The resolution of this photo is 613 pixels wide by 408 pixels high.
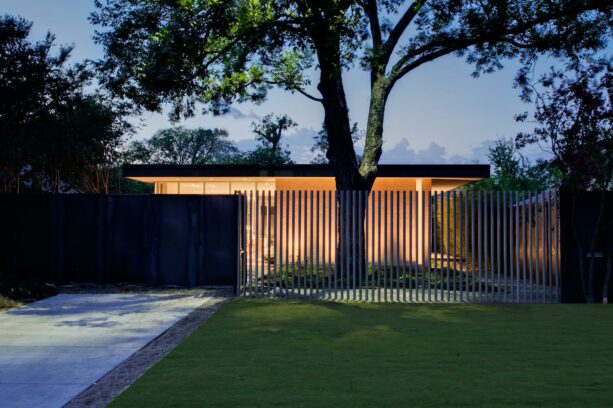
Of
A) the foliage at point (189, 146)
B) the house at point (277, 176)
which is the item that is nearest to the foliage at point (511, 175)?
the house at point (277, 176)

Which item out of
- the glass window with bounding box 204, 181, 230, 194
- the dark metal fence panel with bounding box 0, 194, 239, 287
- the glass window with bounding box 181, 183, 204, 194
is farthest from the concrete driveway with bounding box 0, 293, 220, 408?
the glass window with bounding box 181, 183, 204, 194

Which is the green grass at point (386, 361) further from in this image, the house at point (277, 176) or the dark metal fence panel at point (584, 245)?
the house at point (277, 176)

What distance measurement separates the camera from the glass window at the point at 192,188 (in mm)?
23156

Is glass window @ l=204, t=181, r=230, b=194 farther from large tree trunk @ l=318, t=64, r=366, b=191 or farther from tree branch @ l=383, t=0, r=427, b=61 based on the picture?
tree branch @ l=383, t=0, r=427, b=61

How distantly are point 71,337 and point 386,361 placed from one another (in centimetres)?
419

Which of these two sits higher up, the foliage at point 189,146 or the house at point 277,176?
the foliage at point 189,146

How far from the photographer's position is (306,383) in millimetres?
5934

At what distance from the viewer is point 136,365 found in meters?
6.74

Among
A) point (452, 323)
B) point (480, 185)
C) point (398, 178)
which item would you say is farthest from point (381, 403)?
point (480, 185)

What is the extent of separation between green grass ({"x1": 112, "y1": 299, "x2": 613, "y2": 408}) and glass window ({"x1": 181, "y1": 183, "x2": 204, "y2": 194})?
1292 centimetres

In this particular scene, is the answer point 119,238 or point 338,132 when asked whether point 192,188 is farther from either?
point 338,132

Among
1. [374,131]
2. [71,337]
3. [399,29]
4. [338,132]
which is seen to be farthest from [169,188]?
[71,337]

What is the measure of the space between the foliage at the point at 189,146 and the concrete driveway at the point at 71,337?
6507 cm

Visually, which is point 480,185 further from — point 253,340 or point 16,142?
point 253,340
